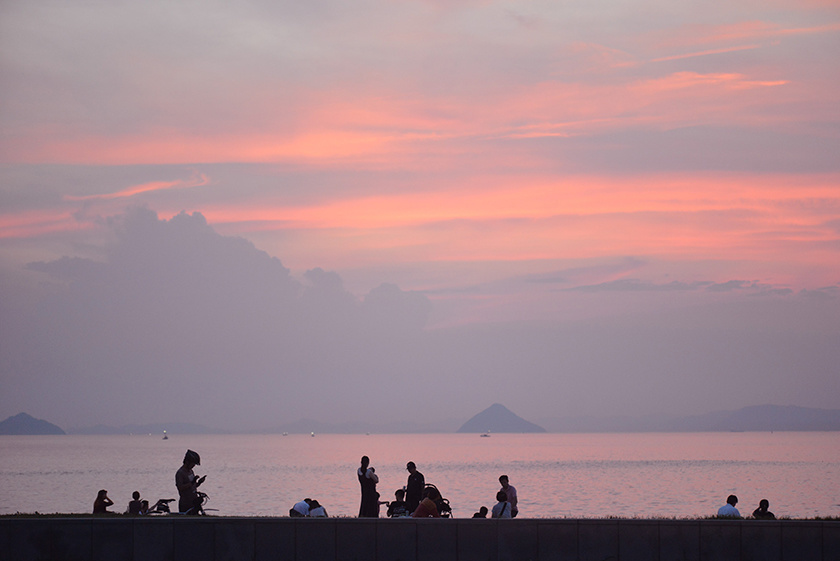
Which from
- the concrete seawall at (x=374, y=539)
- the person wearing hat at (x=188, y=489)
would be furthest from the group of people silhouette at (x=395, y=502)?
the concrete seawall at (x=374, y=539)

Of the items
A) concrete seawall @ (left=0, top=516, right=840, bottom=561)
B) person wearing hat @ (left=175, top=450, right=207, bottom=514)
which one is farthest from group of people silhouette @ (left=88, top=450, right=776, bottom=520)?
concrete seawall @ (left=0, top=516, right=840, bottom=561)

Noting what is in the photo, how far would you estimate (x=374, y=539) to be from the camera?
56.3 ft

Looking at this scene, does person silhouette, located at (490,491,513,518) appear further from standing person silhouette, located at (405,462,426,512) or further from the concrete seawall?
the concrete seawall

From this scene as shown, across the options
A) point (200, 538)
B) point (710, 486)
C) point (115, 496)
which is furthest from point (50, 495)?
point (200, 538)

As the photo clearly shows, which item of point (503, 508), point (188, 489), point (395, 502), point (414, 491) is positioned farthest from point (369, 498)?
point (188, 489)

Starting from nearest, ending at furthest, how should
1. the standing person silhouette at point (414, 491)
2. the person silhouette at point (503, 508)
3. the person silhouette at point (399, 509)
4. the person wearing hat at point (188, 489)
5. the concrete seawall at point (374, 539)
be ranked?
1. the concrete seawall at point (374, 539)
2. the person wearing hat at point (188, 489)
3. the person silhouette at point (503, 508)
4. the person silhouette at point (399, 509)
5. the standing person silhouette at point (414, 491)

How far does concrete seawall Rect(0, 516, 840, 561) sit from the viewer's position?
1695 centimetres

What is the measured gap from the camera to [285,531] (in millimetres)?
17297

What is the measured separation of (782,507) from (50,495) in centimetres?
5820

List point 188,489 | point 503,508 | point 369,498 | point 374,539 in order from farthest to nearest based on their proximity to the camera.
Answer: point 369,498, point 503,508, point 188,489, point 374,539

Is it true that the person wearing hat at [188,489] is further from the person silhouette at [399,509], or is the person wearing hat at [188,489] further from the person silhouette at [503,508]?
the person silhouette at [503,508]

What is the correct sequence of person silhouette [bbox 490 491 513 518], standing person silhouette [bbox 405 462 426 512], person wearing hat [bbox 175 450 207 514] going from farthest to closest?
standing person silhouette [bbox 405 462 426 512] < person silhouette [bbox 490 491 513 518] < person wearing hat [bbox 175 450 207 514]

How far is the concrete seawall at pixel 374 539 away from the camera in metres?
17.0

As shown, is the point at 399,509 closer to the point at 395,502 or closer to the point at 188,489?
the point at 395,502
